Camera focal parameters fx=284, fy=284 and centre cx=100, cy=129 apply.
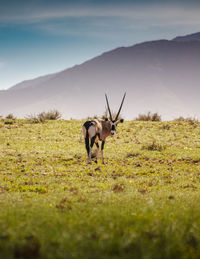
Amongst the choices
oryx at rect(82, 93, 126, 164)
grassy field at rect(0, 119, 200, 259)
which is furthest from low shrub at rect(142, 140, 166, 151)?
oryx at rect(82, 93, 126, 164)

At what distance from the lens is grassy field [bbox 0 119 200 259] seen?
4.79 metres

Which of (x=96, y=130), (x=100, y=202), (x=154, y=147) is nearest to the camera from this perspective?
(x=100, y=202)

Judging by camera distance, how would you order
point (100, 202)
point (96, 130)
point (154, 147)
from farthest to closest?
point (154, 147) < point (96, 130) < point (100, 202)

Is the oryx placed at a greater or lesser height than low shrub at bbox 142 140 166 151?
greater

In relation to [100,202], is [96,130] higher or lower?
higher

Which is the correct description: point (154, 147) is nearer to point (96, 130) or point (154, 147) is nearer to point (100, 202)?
point (96, 130)

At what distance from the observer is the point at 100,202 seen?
8320 millimetres

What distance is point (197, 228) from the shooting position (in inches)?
221

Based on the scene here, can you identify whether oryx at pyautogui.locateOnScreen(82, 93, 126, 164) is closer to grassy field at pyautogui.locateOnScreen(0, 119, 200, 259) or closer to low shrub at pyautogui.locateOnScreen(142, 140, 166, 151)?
grassy field at pyautogui.locateOnScreen(0, 119, 200, 259)

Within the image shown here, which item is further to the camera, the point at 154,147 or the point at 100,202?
the point at 154,147

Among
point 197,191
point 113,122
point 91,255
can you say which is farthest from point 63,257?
point 113,122

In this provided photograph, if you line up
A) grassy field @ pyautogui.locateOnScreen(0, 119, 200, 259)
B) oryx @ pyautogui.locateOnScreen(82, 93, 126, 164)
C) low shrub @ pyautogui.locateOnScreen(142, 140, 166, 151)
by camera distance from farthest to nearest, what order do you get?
low shrub @ pyautogui.locateOnScreen(142, 140, 166, 151), oryx @ pyautogui.locateOnScreen(82, 93, 126, 164), grassy field @ pyautogui.locateOnScreen(0, 119, 200, 259)

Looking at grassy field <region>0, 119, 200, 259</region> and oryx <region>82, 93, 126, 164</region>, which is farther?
oryx <region>82, 93, 126, 164</region>

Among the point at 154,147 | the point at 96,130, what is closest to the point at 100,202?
the point at 96,130
